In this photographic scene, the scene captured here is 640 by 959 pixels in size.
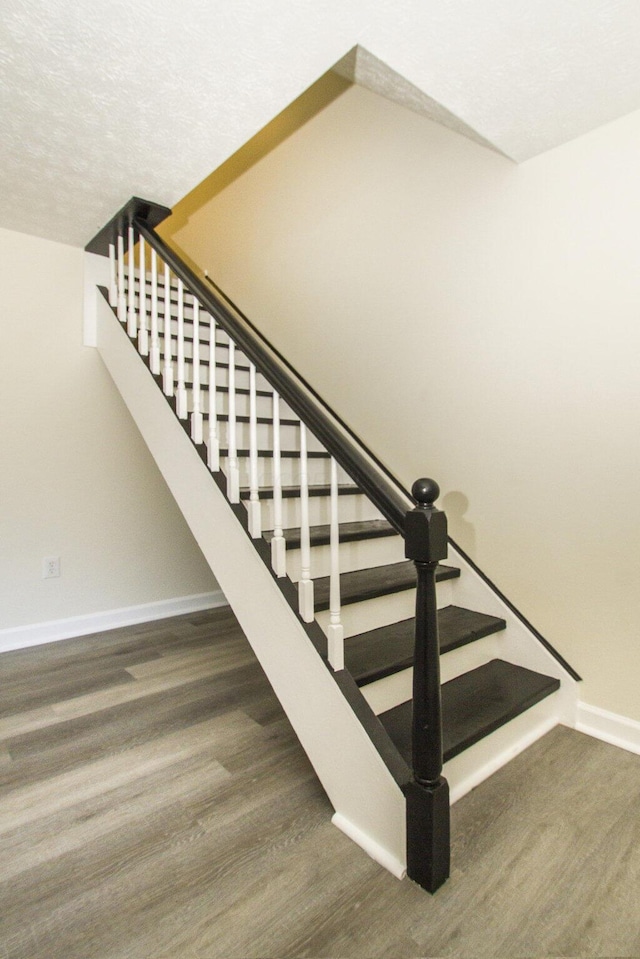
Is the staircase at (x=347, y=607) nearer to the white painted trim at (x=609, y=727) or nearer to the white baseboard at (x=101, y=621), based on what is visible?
the white painted trim at (x=609, y=727)

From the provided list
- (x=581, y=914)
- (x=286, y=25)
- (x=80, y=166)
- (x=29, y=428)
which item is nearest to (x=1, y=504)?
(x=29, y=428)

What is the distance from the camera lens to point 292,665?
164 centimetres

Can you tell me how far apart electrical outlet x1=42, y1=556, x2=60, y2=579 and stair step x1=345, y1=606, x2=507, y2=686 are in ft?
6.46

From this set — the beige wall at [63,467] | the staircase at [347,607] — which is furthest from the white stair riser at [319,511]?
the beige wall at [63,467]

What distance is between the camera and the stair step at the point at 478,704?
1.56m

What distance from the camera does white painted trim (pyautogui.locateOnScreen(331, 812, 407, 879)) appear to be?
1299 millimetres

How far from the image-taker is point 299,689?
1.61m

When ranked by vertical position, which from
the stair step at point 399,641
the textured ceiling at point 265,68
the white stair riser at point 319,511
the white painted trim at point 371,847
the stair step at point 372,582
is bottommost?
the white painted trim at point 371,847

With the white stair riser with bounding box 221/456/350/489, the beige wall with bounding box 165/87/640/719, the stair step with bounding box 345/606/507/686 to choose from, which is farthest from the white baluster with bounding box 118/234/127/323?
the stair step with bounding box 345/606/507/686

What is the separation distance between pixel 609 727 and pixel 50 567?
2855 millimetres

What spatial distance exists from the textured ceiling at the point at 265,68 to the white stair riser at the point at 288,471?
4.30 feet

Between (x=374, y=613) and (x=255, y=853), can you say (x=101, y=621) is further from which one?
(x=255, y=853)

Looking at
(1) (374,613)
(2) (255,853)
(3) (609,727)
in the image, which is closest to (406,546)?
(1) (374,613)

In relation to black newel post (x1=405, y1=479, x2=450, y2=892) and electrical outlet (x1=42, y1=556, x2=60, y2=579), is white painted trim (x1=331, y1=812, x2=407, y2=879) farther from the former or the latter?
electrical outlet (x1=42, y1=556, x2=60, y2=579)
